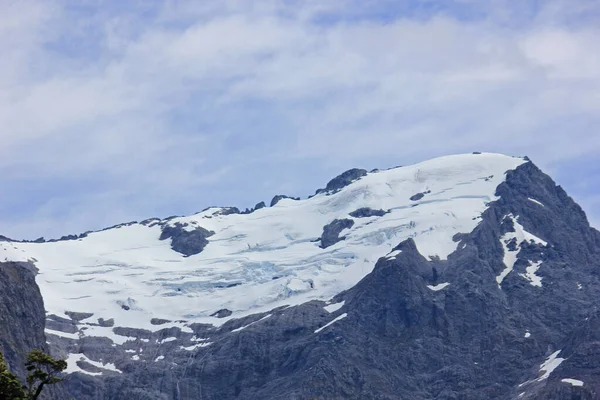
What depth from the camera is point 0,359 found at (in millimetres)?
108188

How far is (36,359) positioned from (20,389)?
5.57 meters

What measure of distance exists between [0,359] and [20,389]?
5219 mm

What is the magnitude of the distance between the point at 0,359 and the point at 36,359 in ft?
9.35

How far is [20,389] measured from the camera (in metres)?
104

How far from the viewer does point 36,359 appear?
10925cm
